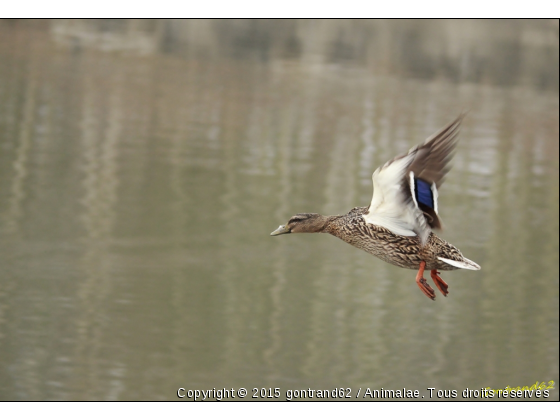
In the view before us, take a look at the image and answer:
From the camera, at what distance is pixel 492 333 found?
82.4 feet

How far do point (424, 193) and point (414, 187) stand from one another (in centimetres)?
14

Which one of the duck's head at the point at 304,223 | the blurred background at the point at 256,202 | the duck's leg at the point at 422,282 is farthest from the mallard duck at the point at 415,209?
the blurred background at the point at 256,202

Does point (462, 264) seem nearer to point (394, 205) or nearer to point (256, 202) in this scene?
point (394, 205)

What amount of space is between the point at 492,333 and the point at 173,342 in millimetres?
8366

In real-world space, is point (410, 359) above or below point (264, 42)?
below

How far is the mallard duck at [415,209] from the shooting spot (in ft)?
17.5

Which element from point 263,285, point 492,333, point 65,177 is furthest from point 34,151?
point 492,333

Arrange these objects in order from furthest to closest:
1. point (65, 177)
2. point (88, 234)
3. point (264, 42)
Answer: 1. point (264, 42)
2. point (65, 177)
3. point (88, 234)

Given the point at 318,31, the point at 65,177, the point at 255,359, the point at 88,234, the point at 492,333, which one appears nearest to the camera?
the point at 255,359

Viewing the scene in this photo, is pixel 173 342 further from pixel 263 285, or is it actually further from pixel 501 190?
pixel 501 190

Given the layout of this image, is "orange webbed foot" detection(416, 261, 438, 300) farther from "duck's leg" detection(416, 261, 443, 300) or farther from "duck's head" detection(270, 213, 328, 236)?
"duck's head" detection(270, 213, 328, 236)

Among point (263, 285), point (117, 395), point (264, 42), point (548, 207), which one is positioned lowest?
point (117, 395)

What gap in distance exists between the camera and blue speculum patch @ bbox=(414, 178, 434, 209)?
5398 millimetres

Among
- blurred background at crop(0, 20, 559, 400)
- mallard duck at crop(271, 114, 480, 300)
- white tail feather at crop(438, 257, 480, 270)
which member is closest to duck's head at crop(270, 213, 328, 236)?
mallard duck at crop(271, 114, 480, 300)
